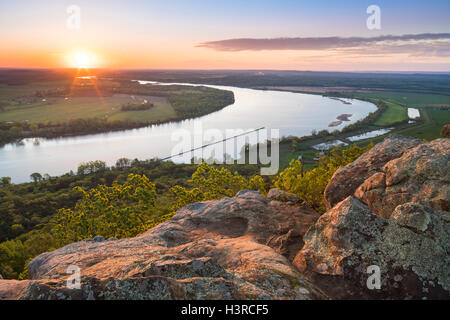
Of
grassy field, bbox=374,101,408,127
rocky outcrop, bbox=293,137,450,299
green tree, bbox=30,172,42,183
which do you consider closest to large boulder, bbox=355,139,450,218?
rocky outcrop, bbox=293,137,450,299

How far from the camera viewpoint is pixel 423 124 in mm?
116375

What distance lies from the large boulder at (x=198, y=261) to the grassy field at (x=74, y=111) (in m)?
134

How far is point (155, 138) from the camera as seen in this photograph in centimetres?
11425

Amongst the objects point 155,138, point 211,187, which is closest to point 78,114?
point 155,138

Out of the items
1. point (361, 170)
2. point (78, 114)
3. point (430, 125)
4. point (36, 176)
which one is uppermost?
point (78, 114)

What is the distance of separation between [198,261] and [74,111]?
16116cm

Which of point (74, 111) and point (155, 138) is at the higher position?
point (74, 111)

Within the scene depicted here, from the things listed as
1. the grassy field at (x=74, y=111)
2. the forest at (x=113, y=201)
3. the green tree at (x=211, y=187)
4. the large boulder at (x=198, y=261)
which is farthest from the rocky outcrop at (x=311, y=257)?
the grassy field at (x=74, y=111)

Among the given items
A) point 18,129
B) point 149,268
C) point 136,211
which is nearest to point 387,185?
point 149,268

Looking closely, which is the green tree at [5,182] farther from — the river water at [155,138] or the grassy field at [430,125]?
the grassy field at [430,125]

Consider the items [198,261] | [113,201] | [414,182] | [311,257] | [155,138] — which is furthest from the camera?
[155,138]

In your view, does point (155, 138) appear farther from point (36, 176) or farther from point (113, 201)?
point (113, 201)

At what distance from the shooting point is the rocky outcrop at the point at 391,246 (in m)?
6.61

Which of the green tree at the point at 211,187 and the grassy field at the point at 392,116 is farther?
the grassy field at the point at 392,116
